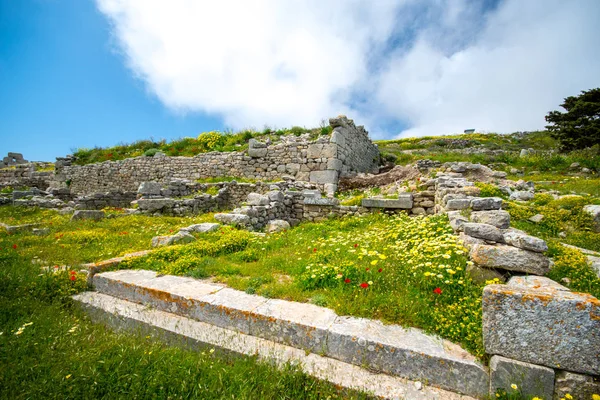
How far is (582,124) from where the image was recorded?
20.5 m

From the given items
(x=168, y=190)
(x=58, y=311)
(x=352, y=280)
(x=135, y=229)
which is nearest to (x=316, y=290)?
(x=352, y=280)

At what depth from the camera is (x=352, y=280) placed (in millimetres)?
3783

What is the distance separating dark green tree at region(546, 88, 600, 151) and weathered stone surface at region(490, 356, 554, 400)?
2503cm

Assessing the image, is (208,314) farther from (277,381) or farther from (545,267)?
(545,267)

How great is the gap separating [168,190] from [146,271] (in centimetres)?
911

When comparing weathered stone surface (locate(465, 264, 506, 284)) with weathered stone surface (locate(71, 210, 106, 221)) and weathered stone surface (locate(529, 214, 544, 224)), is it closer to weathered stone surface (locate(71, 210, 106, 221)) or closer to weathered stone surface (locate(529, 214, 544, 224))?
weathered stone surface (locate(529, 214, 544, 224))

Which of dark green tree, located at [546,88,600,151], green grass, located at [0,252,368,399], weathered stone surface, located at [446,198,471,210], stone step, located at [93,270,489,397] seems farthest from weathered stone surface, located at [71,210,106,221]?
dark green tree, located at [546,88,600,151]

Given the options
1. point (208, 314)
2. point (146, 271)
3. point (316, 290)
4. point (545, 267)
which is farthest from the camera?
point (146, 271)

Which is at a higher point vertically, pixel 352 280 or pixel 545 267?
pixel 545 267

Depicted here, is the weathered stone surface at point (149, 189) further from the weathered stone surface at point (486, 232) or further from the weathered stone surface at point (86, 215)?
the weathered stone surface at point (486, 232)

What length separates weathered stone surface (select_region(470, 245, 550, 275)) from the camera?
9.87 feet

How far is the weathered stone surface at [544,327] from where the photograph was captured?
2.16 metres

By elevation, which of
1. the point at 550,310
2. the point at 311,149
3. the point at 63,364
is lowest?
the point at 63,364

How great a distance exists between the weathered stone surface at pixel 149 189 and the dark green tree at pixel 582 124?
2725 cm
